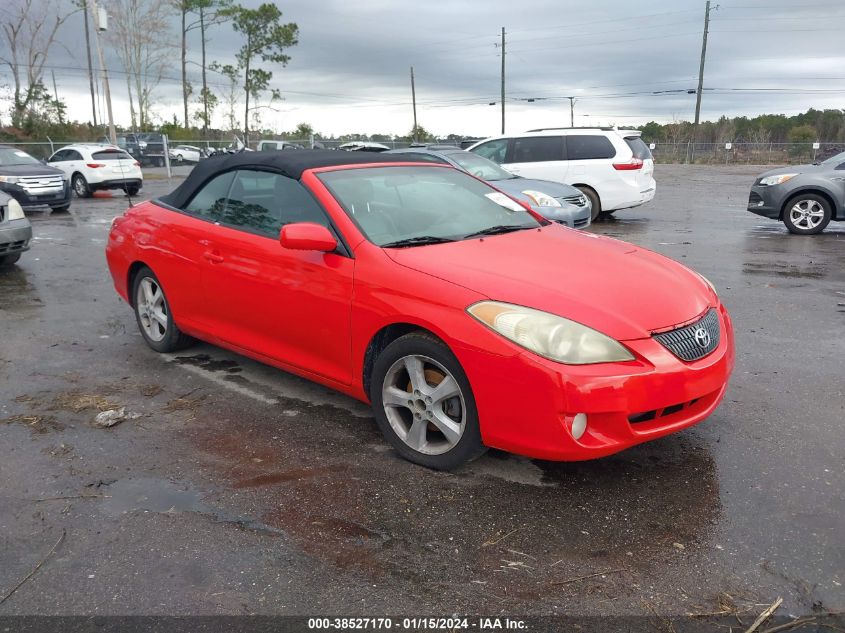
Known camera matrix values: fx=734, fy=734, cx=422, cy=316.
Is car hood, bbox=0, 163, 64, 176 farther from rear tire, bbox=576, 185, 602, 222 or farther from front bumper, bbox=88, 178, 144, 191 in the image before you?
rear tire, bbox=576, 185, 602, 222

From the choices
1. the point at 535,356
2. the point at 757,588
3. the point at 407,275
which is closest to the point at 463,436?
the point at 535,356

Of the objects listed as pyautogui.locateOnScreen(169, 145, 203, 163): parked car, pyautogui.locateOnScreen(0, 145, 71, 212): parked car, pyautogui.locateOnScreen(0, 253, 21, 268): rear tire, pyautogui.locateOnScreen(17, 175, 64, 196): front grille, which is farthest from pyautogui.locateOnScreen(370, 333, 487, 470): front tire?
pyautogui.locateOnScreen(169, 145, 203, 163): parked car

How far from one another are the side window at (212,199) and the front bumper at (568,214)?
5.91 m

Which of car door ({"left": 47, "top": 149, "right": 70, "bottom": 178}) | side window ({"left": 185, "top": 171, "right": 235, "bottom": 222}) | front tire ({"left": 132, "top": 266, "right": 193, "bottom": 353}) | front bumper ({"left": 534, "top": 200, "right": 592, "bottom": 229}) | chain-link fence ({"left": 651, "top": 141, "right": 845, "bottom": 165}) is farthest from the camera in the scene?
chain-link fence ({"left": 651, "top": 141, "right": 845, "bottom": 165})

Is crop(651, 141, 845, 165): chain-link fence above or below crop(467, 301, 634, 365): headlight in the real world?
above

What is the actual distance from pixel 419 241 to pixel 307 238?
0.61 meters

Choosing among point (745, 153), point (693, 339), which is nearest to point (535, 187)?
point (693, 339)

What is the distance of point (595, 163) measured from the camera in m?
13.7

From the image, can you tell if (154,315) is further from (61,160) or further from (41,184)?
(61,160)

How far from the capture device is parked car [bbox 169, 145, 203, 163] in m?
36.1

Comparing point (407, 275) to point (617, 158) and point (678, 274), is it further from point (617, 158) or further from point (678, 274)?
point (617, 158)

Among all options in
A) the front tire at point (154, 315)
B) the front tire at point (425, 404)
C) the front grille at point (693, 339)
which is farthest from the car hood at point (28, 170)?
the front grille at point (693, 339)

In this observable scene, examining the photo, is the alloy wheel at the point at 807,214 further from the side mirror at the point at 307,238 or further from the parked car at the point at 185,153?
the parked car at the point at 185,153

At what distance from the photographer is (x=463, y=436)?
3443 mm
